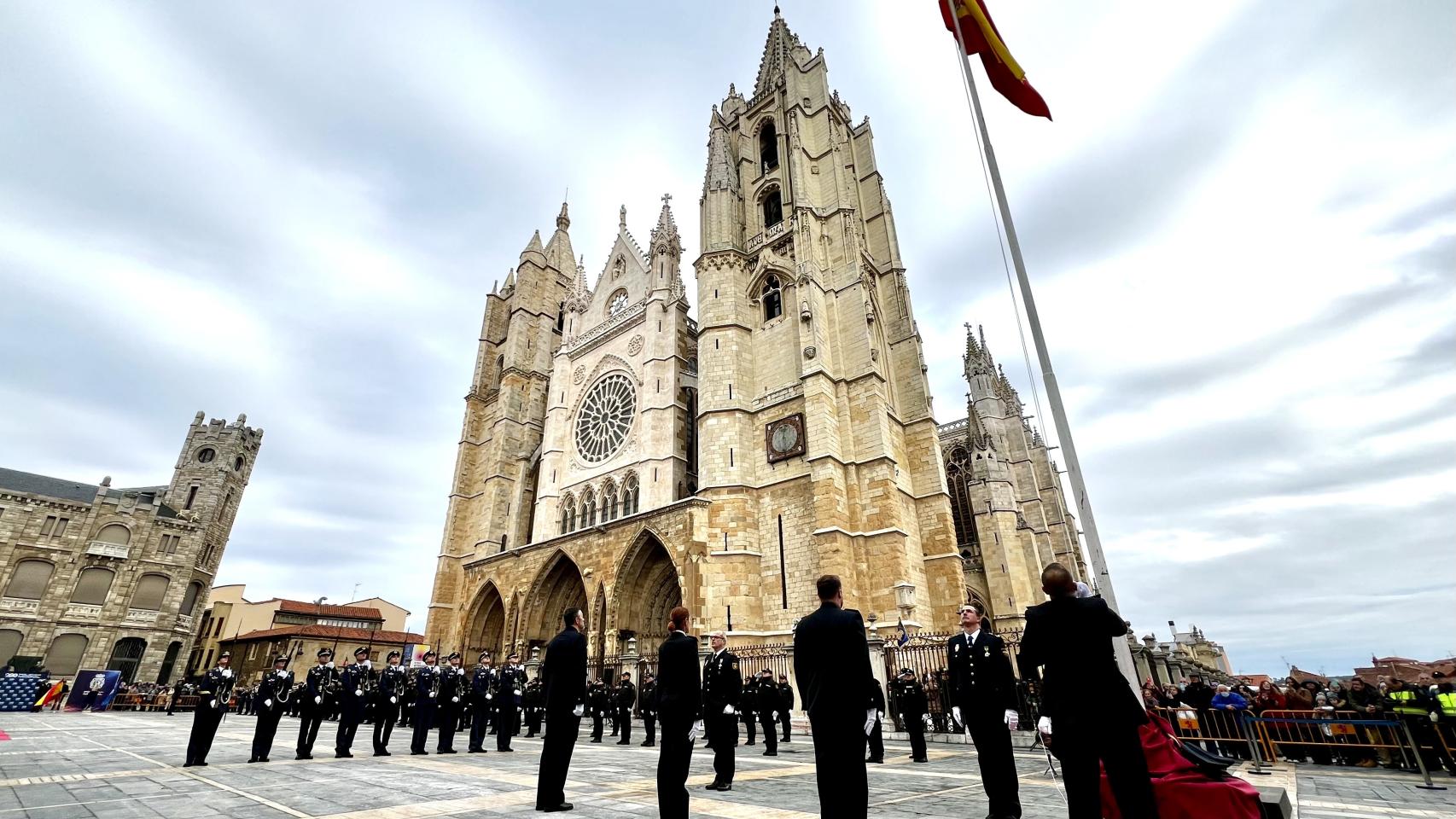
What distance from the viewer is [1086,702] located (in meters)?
3.19

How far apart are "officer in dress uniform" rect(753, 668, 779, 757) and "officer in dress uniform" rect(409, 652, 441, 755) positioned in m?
5.01

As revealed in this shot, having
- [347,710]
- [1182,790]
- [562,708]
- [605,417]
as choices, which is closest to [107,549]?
[605,417]

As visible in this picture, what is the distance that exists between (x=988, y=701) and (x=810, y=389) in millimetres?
15452

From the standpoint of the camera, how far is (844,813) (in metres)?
3.24

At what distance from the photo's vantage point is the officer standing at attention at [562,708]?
4.38m

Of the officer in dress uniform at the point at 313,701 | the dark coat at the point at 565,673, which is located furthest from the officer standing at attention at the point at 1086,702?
the officer in dress uniform at the point at 313,701

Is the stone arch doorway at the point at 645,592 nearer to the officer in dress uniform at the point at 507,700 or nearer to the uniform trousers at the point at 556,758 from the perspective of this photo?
the officer in dress uniform at the point at 507,700

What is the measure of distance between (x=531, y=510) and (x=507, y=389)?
6386 millimetres

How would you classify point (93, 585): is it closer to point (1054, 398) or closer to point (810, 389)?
point (810, 389)

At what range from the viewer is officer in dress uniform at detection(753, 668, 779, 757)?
29.4 feet

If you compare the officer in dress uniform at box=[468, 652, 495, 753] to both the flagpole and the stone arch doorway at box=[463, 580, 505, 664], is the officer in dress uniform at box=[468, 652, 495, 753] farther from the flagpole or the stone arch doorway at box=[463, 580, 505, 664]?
the stone arch doorway at box=[463, 580, 505, 664]

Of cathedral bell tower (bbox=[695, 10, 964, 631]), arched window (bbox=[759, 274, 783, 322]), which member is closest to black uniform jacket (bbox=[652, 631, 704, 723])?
cathedral bell tower (bbox=[695, 10, 964, 631])

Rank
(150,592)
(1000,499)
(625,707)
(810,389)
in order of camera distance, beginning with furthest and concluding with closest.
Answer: (150,592), (1000,499), (810,389), (625,707)

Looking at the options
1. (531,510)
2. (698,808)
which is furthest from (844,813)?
(531,510)
